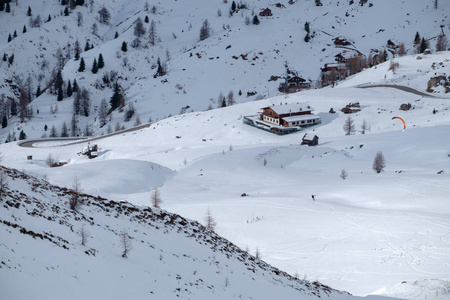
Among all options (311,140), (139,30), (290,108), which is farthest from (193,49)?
(311,140)

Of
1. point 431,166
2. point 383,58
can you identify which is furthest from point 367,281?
point 383,58

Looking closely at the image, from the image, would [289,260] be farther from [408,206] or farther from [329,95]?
[329,95]

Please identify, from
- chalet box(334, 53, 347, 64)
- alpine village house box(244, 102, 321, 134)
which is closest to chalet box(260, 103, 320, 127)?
alpine village house box(244, 102, 321, 134)

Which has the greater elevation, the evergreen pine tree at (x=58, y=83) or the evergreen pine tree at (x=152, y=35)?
the evergreen pine tree at (x=152, y=35)

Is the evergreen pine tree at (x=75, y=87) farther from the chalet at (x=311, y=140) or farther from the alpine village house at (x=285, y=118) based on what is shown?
the chalet at (x=311, y=140)

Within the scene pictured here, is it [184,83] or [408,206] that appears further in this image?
[184,83]

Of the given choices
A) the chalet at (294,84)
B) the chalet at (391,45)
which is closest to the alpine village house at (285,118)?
the chalet at (294,84)
